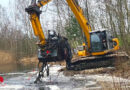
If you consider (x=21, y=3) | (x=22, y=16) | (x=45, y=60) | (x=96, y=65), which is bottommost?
(x=96, y=65)

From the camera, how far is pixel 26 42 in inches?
1372

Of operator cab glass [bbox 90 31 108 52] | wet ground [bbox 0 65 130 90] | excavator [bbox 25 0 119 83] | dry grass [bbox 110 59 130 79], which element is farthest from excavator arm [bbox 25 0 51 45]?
dry grass [bbox 110 59 130 79]

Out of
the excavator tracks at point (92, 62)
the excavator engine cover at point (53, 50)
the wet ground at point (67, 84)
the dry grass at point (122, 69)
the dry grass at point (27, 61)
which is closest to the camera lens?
the wet ground at point (67, 84)

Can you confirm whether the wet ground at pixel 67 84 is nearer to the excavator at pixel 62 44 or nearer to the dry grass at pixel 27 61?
the excavator at pixel 62 44

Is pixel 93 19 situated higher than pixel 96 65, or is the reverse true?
pixel 93 19

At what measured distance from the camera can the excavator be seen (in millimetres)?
9617

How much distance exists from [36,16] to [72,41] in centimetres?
2310

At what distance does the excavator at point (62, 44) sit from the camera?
9617 millimetres

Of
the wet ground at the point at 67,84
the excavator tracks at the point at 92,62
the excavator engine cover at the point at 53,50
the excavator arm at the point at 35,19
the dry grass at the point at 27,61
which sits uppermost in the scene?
the excavator arm at the point at 35,19

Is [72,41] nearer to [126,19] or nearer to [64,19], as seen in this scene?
[64,19]

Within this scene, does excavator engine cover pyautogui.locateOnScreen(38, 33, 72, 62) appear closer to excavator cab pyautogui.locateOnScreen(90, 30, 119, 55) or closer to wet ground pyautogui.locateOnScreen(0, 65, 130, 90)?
wet ground pyautogui.locateOnScreen(0, 65, 130, 90)

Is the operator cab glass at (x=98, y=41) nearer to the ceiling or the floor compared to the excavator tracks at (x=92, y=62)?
nearer to the ceiling

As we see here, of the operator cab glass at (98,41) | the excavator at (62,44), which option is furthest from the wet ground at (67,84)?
the operator cab glass at (98,41)

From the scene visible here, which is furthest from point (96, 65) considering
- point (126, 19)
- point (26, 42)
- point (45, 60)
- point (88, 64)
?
point (26, 42)
